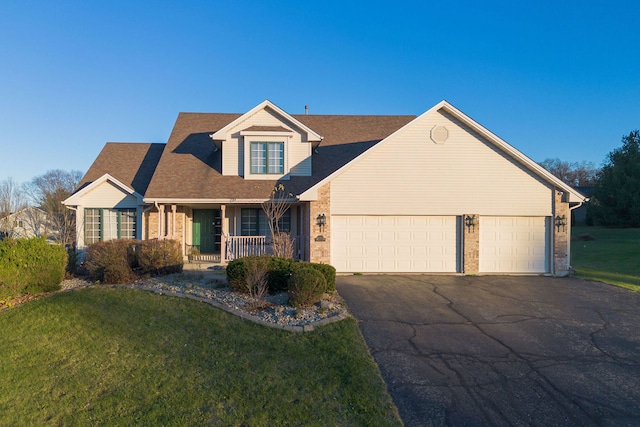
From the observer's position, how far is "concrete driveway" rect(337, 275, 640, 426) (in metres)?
4.56

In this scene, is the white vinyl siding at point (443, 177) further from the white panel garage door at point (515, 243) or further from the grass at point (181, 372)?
the grass at point (181, 372)

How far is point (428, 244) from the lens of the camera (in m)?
13.7

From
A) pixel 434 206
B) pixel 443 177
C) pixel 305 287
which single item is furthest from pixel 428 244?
pixel 305 287

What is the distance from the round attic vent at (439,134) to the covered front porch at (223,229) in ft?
17.2

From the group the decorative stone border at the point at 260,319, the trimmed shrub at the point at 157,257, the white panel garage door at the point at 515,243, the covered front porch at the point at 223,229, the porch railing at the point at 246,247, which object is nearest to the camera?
the decorative stone border at the point at 260,319

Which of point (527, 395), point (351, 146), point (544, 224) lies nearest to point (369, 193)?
point (351, 146)

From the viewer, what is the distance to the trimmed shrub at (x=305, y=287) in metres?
8.17

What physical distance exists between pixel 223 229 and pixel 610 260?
18649 mm

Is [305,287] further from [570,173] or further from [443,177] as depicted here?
[570,173]

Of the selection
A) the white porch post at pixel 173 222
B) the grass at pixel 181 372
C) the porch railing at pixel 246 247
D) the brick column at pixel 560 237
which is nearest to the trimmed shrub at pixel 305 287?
the grass at pixel 181 372

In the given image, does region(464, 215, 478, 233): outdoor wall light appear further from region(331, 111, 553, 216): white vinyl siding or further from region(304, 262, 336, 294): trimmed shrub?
region(304, 262, 336, 294): trimmed shrub

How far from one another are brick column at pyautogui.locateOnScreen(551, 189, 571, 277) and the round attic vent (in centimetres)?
443

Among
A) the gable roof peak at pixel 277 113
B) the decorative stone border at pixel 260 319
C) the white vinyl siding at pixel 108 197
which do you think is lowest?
the decorative stone border at pixel 260 319

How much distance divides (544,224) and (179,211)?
47.1ft
